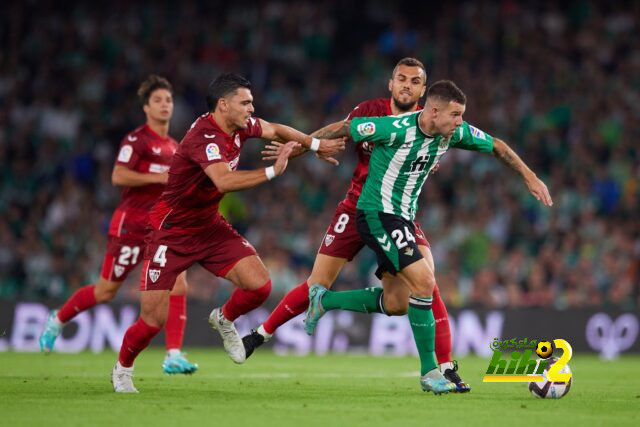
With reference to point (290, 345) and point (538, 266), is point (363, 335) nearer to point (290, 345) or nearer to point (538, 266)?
point (290, 345)

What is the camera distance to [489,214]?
61.5ft

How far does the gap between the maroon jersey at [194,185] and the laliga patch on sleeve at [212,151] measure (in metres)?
0.06

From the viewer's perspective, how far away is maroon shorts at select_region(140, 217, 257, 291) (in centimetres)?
902

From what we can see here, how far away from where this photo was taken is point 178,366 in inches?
423

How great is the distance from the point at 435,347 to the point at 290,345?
7.00 metres

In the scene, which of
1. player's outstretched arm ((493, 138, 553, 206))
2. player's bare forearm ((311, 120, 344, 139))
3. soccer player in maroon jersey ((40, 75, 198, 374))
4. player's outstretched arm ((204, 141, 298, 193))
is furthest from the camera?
soccer player in maroon jersey ((40, 75, 198, 374))

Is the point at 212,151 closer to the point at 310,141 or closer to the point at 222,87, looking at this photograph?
the point at 222,87

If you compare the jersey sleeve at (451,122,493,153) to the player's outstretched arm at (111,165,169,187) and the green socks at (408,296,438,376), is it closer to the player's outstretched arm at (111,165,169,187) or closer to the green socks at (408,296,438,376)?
the green socks at (408,296,438,376)

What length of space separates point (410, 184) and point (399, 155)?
0.26 m

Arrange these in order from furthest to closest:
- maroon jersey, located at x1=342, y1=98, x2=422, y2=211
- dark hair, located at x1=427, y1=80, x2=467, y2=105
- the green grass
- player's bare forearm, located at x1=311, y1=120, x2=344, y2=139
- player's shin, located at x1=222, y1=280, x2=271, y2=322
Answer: maroon jersey, located at x1=342, y1=98, x2=422, y2=211 → player's shin, located at x1=222, y1=280, x2=271, y2=322 → player's bare forearm, located at x1=311, y1=120, x2=344, y2=139 → dark hair, located at x1=427, y1=80, x2=467, y2=105 → the green grass

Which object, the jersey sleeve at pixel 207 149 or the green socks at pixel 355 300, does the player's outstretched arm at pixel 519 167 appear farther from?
the jersey sleeve at pixel 207 149

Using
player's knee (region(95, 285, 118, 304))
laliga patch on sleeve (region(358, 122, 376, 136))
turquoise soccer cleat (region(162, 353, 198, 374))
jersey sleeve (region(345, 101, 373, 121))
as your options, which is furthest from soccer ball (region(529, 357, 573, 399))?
player's knee (region(95, 285, 118, 304))

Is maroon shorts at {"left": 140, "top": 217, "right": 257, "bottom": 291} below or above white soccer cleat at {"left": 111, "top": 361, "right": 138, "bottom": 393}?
above

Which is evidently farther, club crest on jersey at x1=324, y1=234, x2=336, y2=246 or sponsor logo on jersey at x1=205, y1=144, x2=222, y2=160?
club crest on jersey at x1=324, y1=234, x2=336, y2=246
